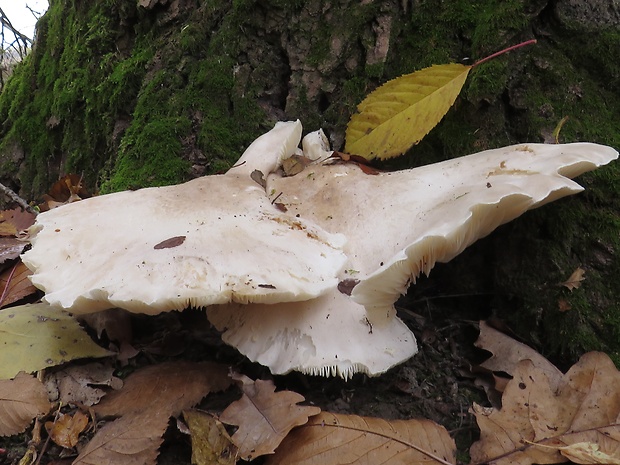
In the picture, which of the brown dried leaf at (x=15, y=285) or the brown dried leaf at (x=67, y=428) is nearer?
the brown dried leaf at (x=67, y=428)

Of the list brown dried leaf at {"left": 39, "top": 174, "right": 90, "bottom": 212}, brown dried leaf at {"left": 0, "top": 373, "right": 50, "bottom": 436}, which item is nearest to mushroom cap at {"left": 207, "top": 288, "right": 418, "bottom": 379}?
brown dried leaf at {"left": 0, "top": 373, "right": 50, "bottom": 436}

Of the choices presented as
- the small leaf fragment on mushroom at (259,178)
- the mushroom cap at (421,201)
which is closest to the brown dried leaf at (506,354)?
the mushroom cap at (421,201)

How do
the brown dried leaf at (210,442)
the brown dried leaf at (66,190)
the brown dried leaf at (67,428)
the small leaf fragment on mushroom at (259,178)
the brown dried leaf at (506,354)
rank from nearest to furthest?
the brown dried leaf at (210,442) < the brown dried leaf at (67,428) < the brown dried leaf at (506,354) < the small leaf fragment on mushroom at (259,178) < the brown dried leaf at (66,190)

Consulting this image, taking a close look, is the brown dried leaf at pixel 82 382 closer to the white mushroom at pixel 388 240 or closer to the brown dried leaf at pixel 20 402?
the brown dried leaf at pixel 20 402

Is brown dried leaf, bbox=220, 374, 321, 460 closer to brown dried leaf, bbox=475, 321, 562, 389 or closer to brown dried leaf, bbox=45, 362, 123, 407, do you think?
brown dried leaf, bbox=45, 362, 123, 407

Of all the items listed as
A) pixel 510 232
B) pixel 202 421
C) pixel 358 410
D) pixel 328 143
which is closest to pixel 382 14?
pixel 328 143

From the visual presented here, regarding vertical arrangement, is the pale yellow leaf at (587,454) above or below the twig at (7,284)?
below
